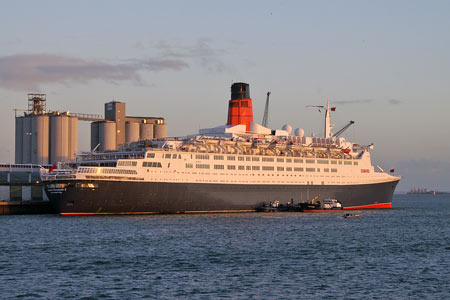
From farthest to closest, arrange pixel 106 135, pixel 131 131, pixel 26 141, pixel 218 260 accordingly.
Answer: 1. pixel 131 131
2. pixel 106 135
3. pixel 26 141
4. pixel 218 260

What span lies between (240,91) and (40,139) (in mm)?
38666

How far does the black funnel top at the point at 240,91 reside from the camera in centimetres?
9619

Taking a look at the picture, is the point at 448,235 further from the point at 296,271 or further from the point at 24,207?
the point at 24,207

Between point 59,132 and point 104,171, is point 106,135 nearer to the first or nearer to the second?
point 59,132

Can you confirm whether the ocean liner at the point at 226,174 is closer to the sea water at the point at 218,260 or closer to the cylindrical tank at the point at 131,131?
the sea water at the point at 218,260

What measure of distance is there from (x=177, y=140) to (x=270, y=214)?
46.6 ft

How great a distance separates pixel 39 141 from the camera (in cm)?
11356

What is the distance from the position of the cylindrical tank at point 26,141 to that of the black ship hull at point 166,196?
45.6 m

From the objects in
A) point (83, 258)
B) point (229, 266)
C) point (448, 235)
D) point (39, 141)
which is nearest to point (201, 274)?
point (229, 266)

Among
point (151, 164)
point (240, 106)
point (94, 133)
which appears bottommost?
point (151, 164)

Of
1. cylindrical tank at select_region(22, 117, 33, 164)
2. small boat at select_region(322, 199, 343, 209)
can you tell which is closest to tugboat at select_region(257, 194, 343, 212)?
small boat at select_region(322, 199, 343, 209)

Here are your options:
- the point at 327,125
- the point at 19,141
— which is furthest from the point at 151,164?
the point at 19,141

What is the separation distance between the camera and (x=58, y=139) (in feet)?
374

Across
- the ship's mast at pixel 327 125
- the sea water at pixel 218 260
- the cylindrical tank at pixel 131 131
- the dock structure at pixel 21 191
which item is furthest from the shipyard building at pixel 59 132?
the sea water at pixel 218 260
